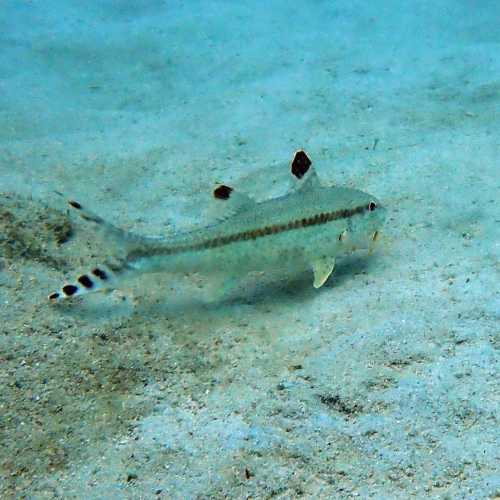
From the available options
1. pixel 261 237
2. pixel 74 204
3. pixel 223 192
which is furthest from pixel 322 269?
pixel 74 204

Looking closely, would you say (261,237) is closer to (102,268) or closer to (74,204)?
(102,268)

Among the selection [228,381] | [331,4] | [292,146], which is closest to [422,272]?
[228,381]

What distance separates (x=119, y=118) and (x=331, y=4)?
7.00m

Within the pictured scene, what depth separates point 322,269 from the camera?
4.26 m

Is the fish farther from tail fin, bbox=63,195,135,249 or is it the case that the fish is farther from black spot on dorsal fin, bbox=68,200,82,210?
black spot on dorsal fin, bbox=68,200,82,210

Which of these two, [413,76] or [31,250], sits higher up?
[413,76]

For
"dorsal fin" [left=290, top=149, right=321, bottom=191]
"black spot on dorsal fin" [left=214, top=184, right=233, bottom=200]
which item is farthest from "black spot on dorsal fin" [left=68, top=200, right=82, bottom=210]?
"dorsal fin" [left=290, top=149, right=321, bottom=191]

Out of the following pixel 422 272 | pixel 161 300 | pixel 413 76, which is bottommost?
pixel 161 300

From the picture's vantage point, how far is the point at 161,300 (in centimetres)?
435

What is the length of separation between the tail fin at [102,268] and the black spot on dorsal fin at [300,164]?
4.60 ft

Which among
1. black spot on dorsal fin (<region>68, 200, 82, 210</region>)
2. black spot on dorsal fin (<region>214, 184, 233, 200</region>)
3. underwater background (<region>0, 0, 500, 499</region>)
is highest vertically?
black spot on dorsal fin (<region>68, 200, 82, 210</region>)

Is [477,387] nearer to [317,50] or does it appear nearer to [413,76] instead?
[413,76]

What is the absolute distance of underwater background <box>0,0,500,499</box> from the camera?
2.83 m

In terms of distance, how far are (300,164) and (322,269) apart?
0.86 meters
